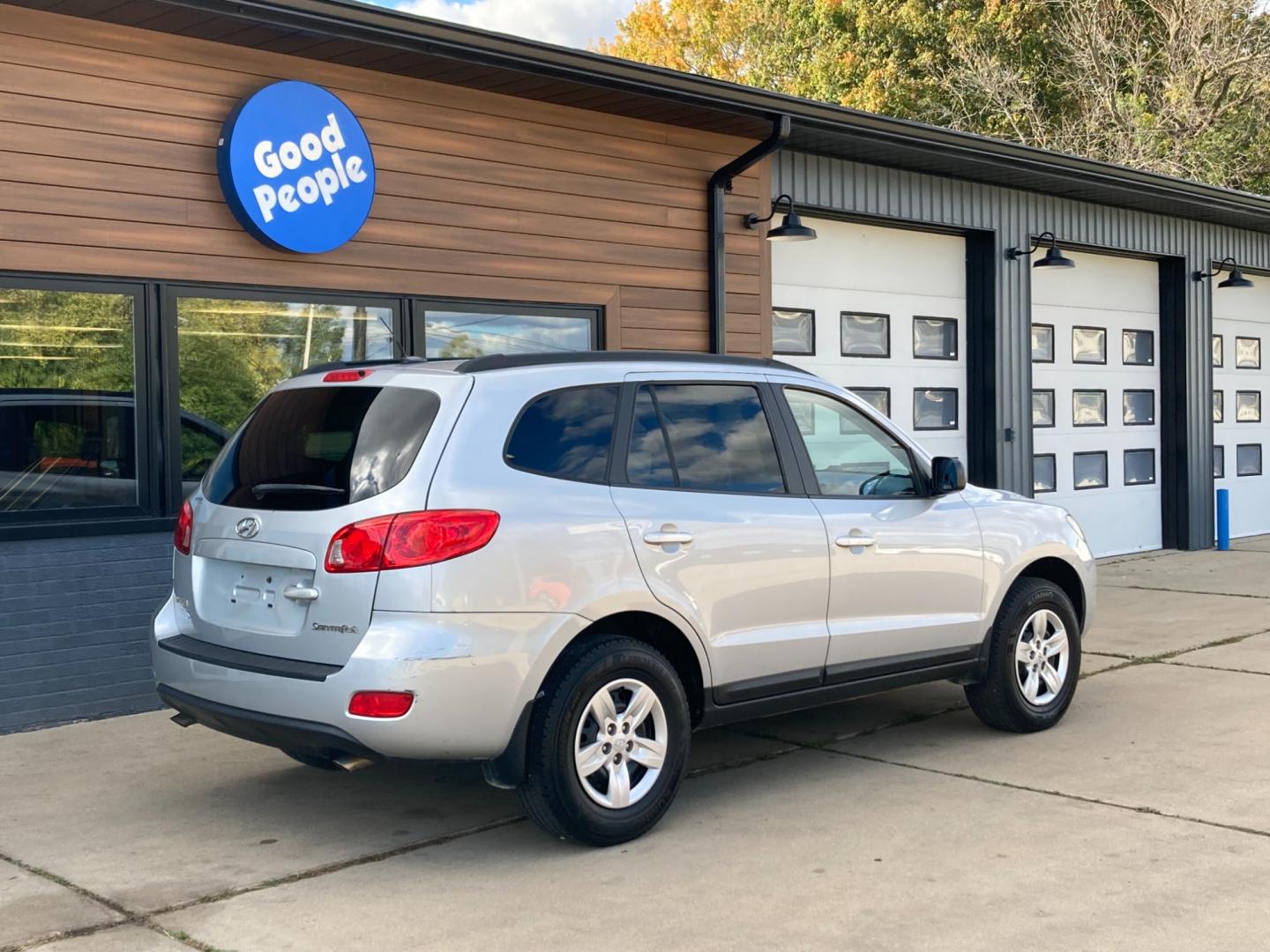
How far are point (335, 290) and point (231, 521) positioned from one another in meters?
3.29

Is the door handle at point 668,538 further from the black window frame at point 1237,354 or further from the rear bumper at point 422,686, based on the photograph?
the black window frame at point 1237,354

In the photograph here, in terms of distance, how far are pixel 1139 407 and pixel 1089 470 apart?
1256 millimetres

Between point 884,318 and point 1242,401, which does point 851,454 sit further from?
point 1242,401

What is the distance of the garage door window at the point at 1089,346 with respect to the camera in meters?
13.9

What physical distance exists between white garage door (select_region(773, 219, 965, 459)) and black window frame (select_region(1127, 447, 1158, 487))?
2680mm

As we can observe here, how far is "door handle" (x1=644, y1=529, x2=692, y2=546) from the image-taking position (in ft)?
16.5

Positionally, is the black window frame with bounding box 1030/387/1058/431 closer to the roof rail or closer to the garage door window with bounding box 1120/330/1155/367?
the garage door window with bounding box 1120/330/1155/367

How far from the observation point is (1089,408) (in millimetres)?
14062

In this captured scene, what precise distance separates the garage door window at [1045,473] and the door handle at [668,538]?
29.0 ft

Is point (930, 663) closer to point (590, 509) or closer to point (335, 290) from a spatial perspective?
point (590, 509)

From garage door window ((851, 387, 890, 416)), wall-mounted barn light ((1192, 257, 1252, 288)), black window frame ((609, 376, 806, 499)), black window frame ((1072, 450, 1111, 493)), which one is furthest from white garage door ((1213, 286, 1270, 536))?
black window frame ((609, 376, 806, 499))

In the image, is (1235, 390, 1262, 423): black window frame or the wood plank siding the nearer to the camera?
the wood plank siding

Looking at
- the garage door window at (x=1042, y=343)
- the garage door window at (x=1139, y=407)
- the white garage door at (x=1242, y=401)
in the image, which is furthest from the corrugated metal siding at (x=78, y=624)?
the white garage door at (x=1242, y=401)

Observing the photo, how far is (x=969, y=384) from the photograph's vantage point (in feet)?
41.9
